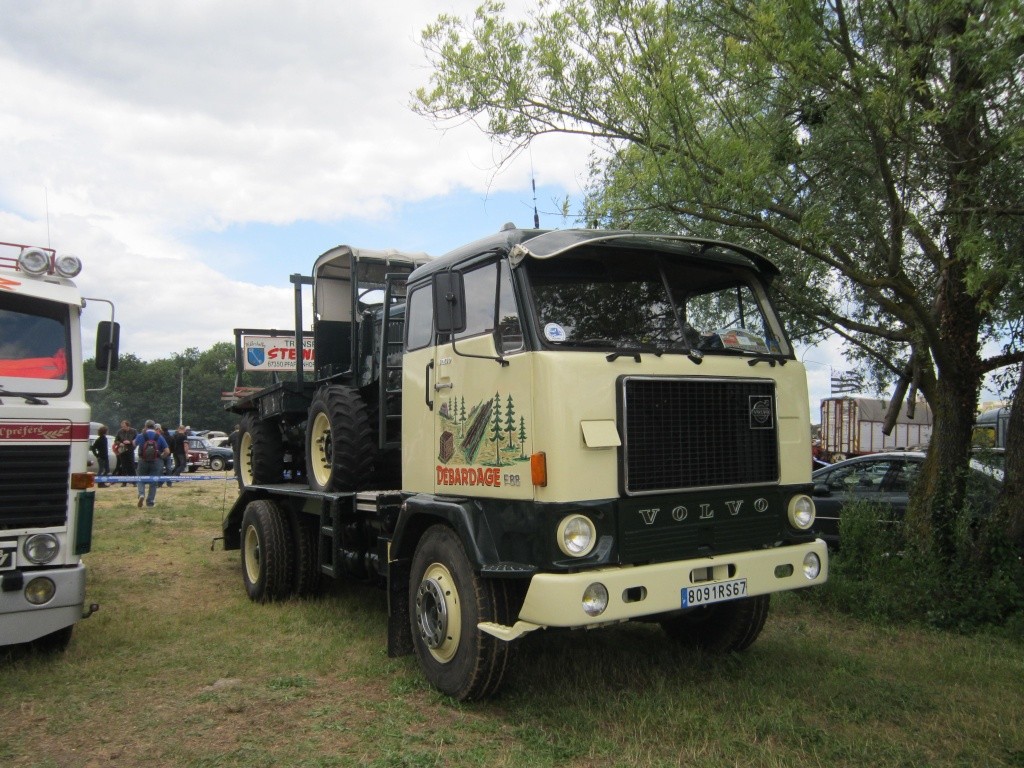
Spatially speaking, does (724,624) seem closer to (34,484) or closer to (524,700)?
(524,700)

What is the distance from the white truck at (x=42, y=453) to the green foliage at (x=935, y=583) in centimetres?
611

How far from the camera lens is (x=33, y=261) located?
620cm

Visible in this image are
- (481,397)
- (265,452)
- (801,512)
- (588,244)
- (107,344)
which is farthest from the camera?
(265,452)

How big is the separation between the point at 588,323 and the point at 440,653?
2.19m

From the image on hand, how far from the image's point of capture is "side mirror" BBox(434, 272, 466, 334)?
4988 millimetres

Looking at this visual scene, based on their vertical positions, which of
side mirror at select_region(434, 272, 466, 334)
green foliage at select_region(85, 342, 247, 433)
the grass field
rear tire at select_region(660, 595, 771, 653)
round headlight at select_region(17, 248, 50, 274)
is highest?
green foliage at select_region(85, 342, 247, 433)

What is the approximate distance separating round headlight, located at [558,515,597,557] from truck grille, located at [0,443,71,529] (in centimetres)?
361

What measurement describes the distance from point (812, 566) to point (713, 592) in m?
0.86

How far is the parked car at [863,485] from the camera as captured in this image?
901 centimetres

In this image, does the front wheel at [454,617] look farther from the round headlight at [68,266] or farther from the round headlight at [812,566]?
the round headlight at [68,266]

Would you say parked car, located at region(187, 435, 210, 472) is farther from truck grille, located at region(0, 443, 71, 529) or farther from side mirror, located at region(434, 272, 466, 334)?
side mirror, located at region(434, 272, 466, 334)

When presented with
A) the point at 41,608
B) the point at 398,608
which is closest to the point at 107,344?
the point at 41,608

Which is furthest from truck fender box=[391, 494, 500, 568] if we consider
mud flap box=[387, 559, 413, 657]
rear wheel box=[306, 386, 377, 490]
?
rear wheel box=[306, 386, 377, 490]

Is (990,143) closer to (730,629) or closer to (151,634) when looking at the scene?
(730,629)
